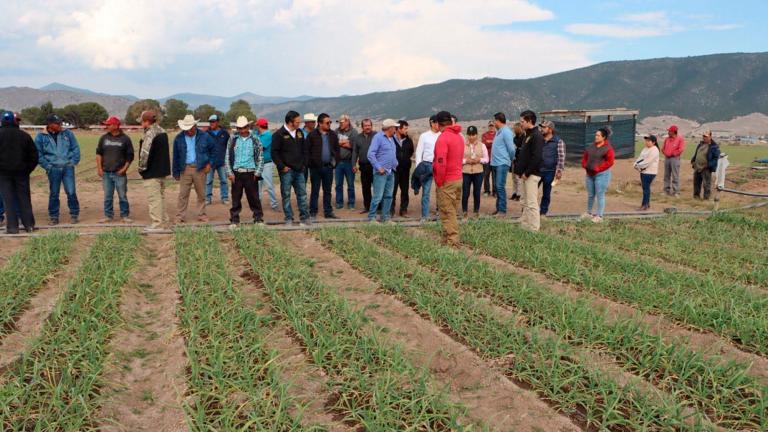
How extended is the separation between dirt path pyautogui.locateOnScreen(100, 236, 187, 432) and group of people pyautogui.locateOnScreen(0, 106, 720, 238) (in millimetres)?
2828

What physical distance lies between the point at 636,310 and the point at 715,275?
182cm

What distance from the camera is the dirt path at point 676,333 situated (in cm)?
371

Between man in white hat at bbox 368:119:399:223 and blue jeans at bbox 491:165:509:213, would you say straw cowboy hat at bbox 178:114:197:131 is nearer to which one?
man in white hat at bbox 368:119:399:223

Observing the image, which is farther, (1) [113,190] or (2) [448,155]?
(1) [113,190]

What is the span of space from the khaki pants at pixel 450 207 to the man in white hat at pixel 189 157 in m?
3.87

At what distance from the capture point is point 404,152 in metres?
9.16

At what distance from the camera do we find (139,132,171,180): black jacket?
25.3 ft

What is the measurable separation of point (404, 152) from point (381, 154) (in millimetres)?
885

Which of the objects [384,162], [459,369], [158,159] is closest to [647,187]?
[384,162]

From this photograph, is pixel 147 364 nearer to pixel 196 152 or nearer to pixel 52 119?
pixel 196 152

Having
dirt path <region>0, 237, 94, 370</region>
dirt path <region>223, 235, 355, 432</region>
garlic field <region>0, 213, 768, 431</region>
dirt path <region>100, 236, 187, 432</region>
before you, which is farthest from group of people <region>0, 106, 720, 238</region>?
dirt path <region>223, 235, 355, 432</region>

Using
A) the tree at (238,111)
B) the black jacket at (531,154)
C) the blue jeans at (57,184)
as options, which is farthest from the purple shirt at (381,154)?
the tree at (238,111)

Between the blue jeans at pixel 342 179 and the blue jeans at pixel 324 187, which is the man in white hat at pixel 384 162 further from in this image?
the blue jeans at pixel 342 179

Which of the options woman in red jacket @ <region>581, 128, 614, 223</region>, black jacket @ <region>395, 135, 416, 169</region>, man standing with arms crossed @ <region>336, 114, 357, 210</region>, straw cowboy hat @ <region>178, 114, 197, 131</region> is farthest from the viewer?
man standing with arms crossed @ <region>336, 114, 357, 210</region>
